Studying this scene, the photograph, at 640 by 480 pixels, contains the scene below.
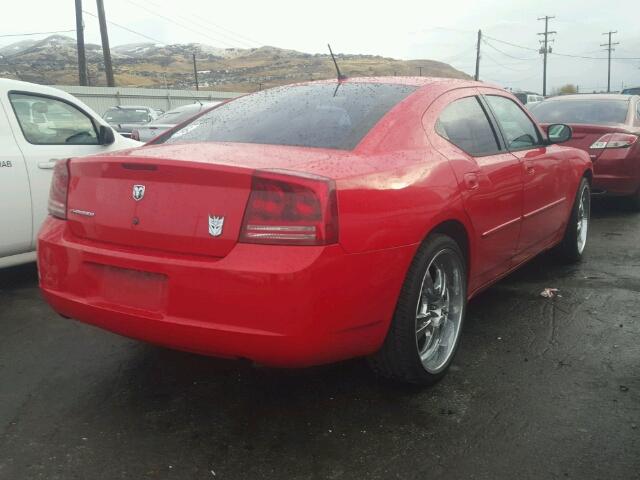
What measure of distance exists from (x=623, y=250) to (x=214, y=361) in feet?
14.5

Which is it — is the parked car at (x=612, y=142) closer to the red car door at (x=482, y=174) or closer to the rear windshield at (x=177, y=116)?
the red car door at (x=482, y=174)

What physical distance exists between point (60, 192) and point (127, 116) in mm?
14803

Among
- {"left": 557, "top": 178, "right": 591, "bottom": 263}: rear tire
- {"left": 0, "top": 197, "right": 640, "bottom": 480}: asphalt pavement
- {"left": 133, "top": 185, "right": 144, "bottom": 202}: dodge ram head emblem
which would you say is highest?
{"left": 133, "top": 185, "right": 144, "bottom": 202}: dodge ram head emblem

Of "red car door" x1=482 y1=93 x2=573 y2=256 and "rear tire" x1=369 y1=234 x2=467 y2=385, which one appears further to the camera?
"red car door" x1=482 y1=93 x2=573 y2=256

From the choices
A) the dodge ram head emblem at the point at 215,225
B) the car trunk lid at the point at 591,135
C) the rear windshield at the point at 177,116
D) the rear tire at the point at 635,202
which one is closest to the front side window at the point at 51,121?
the dodge ram head emblem at the point at 215,225

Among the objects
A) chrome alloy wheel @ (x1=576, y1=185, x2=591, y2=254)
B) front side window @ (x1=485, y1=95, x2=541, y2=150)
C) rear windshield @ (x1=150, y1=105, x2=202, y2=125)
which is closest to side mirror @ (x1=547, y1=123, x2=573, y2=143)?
front side window @ (x1=485, y1=95, x2=541, y2=150)

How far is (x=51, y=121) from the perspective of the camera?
204 inches

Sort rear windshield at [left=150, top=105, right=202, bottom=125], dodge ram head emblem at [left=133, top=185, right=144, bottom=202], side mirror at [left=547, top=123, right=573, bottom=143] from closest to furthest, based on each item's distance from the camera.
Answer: dodge ram head emblem at [left=133, top=185, right=144, bottom=202] < side mirror at [left=547, top=123, right=573, bottom=143] < rear windshield at [left=150, top=105, right=202, bottom=125]

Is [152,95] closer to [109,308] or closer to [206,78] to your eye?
[109,308]

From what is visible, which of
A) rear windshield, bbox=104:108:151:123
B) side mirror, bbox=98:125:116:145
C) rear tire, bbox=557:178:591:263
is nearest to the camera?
rear tire, bbox=557:178:591:263

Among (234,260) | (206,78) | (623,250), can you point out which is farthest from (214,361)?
(206,78)

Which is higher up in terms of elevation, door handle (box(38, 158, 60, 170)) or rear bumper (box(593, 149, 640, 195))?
door handle (box(38, 158, 60, 170))

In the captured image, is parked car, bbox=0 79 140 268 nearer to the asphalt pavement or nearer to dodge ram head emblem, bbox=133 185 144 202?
the asphalt pavement

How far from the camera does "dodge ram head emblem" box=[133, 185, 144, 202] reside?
2.65m
